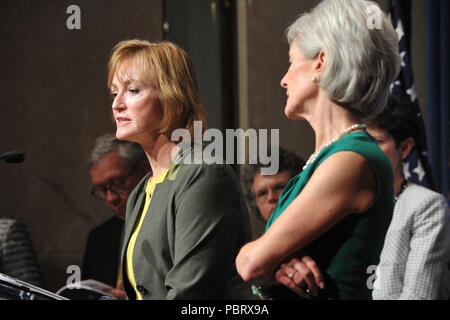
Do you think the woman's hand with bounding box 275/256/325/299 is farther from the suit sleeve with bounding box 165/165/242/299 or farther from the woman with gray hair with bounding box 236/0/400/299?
the suit sleeve with bounding box 165/165/242/299

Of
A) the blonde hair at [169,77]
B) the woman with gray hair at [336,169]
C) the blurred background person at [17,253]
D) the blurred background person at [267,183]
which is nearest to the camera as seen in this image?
the woman with gray hair at [336,169]

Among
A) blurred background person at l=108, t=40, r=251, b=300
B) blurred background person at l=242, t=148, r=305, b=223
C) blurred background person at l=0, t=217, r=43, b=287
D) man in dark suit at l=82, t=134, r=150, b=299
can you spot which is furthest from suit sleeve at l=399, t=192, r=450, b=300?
blurred background person at l=0, t=217, r=43, b=287

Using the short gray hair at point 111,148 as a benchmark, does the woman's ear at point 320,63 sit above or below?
above

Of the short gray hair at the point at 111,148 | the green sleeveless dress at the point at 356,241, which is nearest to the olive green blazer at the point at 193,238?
the green sleeveless dress at the point at 356,241

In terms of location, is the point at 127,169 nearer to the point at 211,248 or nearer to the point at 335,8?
the point at 211,248

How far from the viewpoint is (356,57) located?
1182 millimetres

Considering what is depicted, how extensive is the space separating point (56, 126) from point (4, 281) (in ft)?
2.55

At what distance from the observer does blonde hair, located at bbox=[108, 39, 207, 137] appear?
142 cm

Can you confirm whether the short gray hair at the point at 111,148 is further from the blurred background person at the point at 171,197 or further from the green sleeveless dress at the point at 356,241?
the green sleeveless dress at the point at 356,241

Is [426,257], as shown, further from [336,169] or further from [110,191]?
[110,191]

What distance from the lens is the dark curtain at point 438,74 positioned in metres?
1.85

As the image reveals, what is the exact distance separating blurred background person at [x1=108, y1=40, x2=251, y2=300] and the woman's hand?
18cm

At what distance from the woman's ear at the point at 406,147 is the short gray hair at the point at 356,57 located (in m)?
0.52
